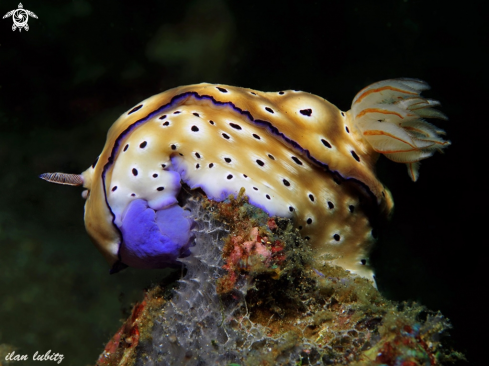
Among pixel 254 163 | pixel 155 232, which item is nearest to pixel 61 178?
pixel 155 232

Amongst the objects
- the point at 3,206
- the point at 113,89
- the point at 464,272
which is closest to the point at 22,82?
the point at 113,89

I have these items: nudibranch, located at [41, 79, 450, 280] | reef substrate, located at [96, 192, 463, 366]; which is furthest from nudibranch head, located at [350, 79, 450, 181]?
reef substrate, located at [96, 192, 463, 366]

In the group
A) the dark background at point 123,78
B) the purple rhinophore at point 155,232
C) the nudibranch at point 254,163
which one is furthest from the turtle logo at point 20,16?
the purple rhinophore at point 155,232

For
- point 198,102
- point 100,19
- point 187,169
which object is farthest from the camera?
point 100,19

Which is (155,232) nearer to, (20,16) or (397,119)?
(397,119)

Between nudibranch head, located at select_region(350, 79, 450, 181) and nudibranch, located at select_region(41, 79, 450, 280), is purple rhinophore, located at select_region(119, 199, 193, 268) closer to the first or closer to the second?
nudibranch, located at select_region(41, 79, 450, 280)

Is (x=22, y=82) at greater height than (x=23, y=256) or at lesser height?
greater

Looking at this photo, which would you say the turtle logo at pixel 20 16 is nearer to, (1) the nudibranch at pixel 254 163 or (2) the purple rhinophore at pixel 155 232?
(1) the nudibranch at pixel 254 163

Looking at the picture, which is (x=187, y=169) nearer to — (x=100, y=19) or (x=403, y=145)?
(x=403, y=145)
